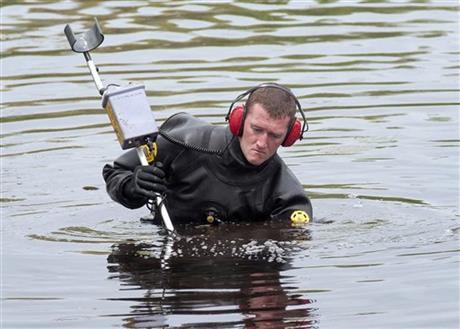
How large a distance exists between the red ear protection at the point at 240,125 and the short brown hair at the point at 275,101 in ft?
0.17

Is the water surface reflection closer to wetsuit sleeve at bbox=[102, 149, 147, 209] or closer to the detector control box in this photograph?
wetsuit sleeve at bbox=[102, 149, 147, 209]

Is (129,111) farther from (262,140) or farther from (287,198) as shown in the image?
(287,198)

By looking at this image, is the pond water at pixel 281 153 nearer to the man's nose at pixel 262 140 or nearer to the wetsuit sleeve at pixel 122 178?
the wetsuit sleeve at pixel 122 178

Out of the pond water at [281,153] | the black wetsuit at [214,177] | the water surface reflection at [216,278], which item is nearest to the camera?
the water surface reflection at [216,278]

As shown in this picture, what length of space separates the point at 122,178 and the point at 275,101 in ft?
3.23

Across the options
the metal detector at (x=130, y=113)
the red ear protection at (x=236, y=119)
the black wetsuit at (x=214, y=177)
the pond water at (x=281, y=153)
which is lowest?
the pond water at (x=281, y=153)

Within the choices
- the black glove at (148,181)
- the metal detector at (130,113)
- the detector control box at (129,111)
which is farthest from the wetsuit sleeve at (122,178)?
the detector control box at (129,111)

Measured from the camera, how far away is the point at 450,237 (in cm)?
943

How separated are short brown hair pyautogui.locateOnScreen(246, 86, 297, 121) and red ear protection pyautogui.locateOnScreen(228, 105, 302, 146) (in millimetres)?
53

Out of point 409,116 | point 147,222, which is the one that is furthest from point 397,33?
point 147,222

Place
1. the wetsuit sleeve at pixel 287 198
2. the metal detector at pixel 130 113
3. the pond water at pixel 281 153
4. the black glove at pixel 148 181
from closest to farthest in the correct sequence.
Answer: the pond water at pixel 281 153 < the metal detector at pixel 130 113 < the black glove at pixel 148 181 < the wetsuit sleeve at pixel 287 198

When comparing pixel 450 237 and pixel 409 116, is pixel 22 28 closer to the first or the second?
pixel 409 116

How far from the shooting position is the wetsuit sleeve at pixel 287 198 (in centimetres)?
947

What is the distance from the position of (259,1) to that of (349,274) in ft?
38.2
